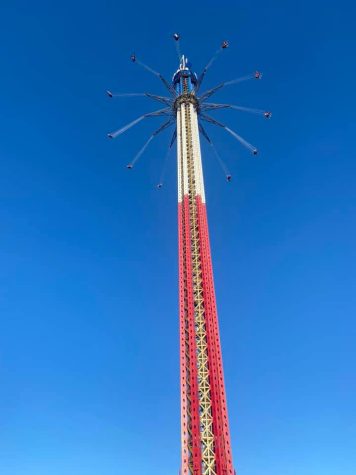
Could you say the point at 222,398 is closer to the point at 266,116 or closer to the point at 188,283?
the point at 188,283

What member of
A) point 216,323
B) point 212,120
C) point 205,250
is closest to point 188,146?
point 212,120

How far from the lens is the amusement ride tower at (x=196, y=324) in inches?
1740

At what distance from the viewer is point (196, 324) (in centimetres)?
5350

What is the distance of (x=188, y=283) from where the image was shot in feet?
184

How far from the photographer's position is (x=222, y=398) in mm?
46844

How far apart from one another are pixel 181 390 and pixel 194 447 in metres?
6.09

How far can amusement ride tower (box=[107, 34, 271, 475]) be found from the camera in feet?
145

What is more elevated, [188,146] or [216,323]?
[188,146]

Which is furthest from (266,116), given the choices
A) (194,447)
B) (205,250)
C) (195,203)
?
(194,447)

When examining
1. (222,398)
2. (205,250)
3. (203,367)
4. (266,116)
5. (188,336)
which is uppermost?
(266,116)

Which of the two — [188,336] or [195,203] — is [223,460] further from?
[195,203]

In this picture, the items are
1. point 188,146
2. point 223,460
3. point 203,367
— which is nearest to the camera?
point 223,460

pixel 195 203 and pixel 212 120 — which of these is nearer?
pixel 195 203

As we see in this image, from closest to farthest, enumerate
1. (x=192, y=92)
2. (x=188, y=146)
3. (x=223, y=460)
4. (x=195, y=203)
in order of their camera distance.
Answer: (x=223, y=460) → (x=195, y=203) → (x=188, y=146) → (x=192, y=92)
